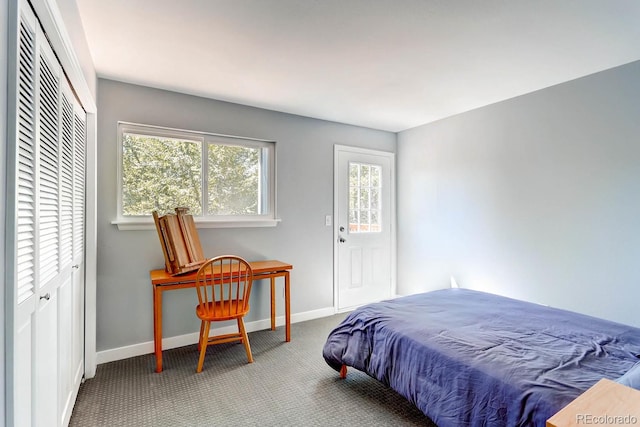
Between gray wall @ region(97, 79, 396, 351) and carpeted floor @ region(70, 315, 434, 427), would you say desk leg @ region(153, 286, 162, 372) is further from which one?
gray wall @ region(97, 79, 396, 351)

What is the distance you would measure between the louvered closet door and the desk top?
510 mm

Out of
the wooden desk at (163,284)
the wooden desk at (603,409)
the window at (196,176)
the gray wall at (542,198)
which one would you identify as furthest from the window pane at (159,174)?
the wooden desk at (603,409)

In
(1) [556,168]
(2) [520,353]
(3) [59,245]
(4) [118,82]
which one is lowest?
(2) [520,353]

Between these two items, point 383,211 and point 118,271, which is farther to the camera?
point 383,211

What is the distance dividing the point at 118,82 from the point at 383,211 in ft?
10.4

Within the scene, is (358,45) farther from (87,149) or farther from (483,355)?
(87,149)

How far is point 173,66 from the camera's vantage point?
2.47 meters

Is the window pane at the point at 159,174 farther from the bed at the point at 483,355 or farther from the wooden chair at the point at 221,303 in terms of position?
the bed at the point at 483,355

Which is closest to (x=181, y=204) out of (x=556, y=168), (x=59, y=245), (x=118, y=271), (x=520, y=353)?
(x=118, y=271)

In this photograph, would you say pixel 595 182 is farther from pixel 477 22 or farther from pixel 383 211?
pixel 383 211

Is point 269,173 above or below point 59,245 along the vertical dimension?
above

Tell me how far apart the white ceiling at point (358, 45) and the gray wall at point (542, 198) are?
0.28m

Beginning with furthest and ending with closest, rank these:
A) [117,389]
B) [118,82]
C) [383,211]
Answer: [383,211] < [118,82] < [117,389]

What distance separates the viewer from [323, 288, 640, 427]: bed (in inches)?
55.5
